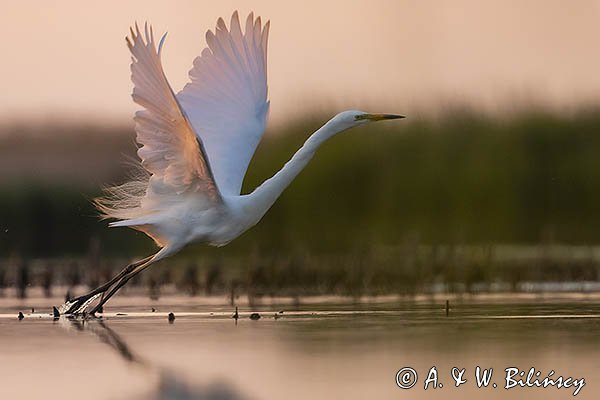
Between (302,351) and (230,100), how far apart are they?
3347mm

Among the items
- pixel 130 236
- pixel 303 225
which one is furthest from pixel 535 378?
pixel 130 236

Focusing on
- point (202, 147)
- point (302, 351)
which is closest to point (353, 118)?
point (202, 147)

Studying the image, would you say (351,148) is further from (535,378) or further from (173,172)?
(535,378)

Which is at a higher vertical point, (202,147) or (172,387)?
(202,147)

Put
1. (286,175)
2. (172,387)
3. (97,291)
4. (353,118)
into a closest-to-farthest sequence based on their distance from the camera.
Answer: (172,387) → (353,118) → (286,175) → (97,291)

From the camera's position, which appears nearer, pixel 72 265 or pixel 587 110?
pixel 72 265

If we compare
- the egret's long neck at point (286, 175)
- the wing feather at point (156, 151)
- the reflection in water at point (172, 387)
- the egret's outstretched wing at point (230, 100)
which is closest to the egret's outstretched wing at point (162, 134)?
the wing feather at point (156, 151)

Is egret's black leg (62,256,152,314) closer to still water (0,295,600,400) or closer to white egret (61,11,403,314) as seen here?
white egret (61,11,403,314)

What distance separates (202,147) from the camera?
10.6 meters

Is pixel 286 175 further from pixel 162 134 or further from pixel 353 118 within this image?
pixel 162 134

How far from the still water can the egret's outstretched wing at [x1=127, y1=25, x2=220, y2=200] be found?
101cm

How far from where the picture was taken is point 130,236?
2056 cm

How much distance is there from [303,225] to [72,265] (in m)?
3.87

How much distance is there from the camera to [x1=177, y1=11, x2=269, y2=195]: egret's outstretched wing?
41.0 ft
